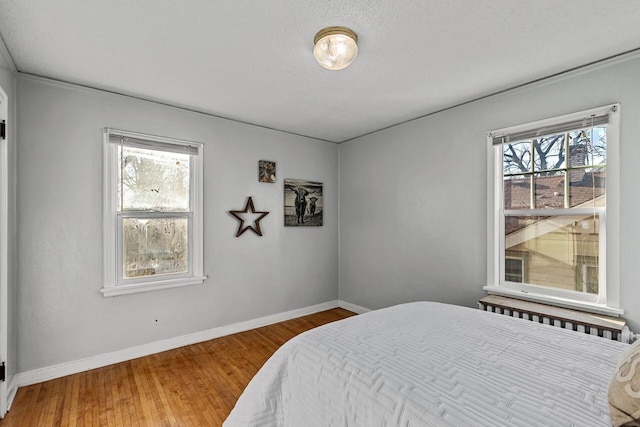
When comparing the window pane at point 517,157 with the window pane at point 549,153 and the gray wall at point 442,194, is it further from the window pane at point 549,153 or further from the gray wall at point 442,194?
the gray wall at point 442,194

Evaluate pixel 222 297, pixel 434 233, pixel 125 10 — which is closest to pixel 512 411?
pixel 434 233

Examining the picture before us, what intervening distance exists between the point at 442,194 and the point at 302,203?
70.8 inches

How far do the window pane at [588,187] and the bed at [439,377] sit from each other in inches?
47.2

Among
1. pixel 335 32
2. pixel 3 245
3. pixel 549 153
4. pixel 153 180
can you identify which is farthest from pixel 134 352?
pixel 549 153

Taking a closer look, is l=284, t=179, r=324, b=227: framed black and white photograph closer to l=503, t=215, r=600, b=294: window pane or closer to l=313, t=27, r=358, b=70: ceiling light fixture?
l=313, t=27, r=358, b=70: ceiling light fixture

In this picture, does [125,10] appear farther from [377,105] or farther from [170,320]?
[170,320]

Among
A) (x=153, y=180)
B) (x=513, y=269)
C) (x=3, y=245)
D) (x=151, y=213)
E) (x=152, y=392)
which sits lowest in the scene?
(x=152, y=392)

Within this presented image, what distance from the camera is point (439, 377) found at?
4.14ft

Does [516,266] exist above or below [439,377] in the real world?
above

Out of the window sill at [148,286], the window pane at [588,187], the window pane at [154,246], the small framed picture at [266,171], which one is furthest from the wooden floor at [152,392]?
the window pane at [588,187]

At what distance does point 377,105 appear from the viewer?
310 cm

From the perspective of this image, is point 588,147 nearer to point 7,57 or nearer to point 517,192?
point 517,192

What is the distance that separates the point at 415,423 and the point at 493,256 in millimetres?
2216

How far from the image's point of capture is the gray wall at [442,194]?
216 centimetres
